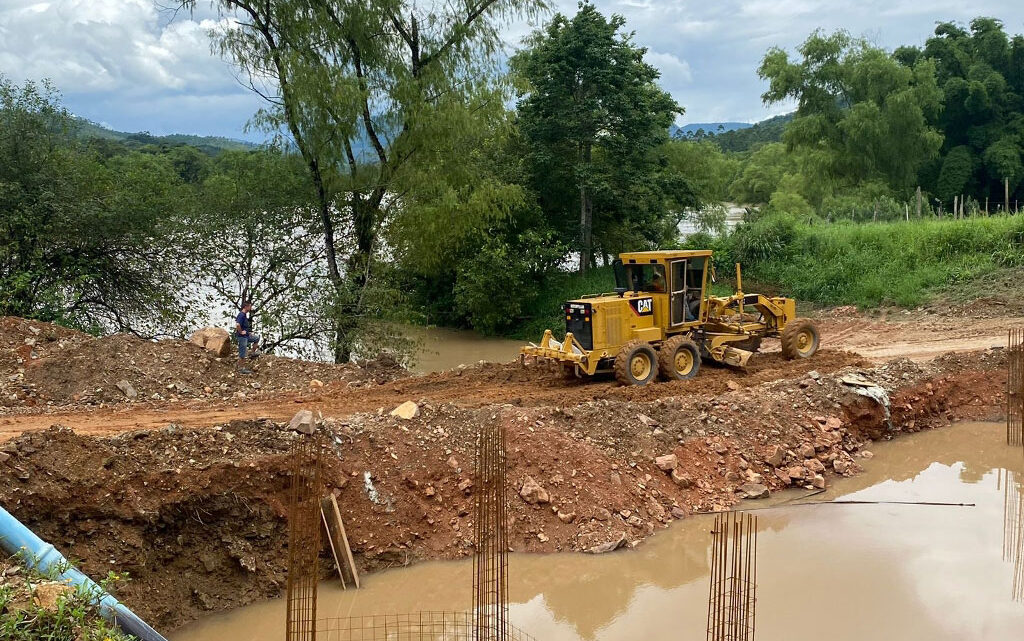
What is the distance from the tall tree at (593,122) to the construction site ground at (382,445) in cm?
946

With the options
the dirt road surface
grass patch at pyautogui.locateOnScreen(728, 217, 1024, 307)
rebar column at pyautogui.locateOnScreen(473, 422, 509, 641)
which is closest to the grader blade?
the dirt road surface

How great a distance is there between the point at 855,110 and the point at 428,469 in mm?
27214

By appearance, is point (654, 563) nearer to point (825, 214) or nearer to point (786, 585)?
point (786, 585)

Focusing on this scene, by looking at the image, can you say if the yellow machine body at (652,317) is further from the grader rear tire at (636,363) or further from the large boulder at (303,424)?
the large boulder at (303,424)

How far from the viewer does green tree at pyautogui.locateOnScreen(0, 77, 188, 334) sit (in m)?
14.0

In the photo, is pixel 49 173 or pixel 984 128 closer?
pixel 49 173

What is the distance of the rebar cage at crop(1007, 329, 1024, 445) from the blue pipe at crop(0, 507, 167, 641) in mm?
11815

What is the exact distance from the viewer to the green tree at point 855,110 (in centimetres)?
2961

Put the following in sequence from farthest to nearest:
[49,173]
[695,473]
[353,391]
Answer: [49,173] < [353,391] < [695,473]

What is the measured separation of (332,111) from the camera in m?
14.8

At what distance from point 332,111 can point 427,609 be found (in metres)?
10.2

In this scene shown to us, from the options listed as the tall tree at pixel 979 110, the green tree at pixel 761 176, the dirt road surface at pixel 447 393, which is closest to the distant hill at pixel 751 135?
Result: the green tree at pixel 761 176

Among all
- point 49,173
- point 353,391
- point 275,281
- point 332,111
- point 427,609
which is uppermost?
point 332,111

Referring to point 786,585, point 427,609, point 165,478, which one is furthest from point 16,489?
point 786,585
